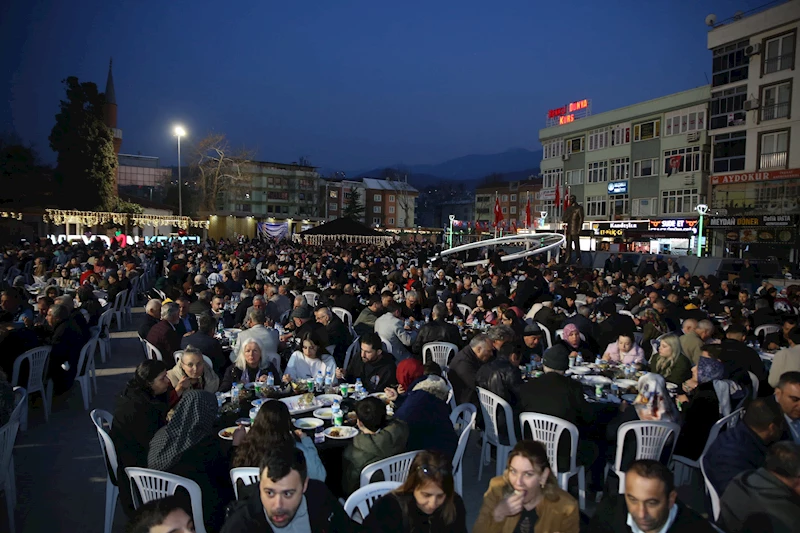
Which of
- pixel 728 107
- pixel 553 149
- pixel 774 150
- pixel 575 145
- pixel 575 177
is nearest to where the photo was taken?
pixel 774 150

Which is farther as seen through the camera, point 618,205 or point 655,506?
point 618,205

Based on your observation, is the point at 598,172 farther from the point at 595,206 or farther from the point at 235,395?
the point at 235,395

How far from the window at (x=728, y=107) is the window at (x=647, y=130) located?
4416 mm

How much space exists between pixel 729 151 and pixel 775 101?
3412mm

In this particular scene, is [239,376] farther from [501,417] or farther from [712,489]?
[712,489]

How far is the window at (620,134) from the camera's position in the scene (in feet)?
128

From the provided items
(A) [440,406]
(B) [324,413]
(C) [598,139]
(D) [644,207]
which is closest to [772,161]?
(D) [644,207]

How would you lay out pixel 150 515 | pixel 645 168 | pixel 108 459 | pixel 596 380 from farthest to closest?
pixel 645 168
pixel 596 380
pixel 108 459
pixel 150 515

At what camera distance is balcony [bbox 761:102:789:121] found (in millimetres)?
28453

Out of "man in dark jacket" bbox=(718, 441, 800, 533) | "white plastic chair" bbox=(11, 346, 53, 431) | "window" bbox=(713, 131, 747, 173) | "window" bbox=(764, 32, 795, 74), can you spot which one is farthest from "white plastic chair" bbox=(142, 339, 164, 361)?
"window" bbox=(713, 131, 747, 173)

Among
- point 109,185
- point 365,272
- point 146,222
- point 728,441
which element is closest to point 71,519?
point 728,441

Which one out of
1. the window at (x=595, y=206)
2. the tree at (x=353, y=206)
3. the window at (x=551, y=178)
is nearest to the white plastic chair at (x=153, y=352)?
the window at (x=595, y=206)

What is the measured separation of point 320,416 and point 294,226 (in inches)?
2192

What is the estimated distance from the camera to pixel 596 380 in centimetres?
609
